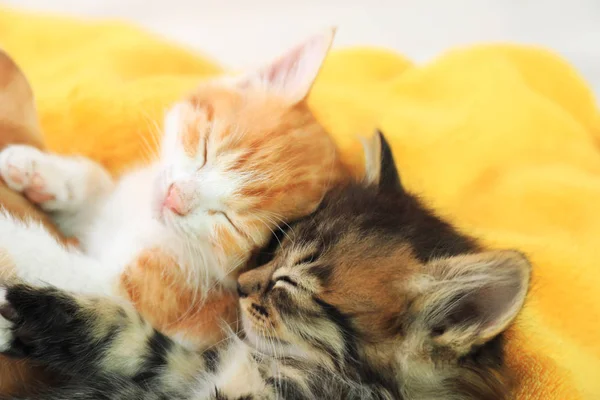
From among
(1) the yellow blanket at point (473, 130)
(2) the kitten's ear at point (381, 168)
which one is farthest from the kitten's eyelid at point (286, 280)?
(1) the yellow blanket at point (473, 130)

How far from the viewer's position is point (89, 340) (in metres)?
0.88

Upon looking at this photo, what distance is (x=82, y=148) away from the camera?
146 cm

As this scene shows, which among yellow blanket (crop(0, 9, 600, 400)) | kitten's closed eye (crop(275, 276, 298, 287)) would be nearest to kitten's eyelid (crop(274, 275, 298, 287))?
kitten's closed eye (crop(275, 276, 298, 287))

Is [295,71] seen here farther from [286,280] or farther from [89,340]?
[89,340]

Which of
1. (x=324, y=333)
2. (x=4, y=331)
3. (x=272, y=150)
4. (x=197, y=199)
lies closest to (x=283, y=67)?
(x=272, y=150)

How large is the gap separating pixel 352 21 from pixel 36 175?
2.03 m

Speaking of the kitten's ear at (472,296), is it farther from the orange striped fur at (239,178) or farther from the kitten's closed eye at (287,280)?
the orange striped fur at (239,178)

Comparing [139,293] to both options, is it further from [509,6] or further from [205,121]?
[509,6]

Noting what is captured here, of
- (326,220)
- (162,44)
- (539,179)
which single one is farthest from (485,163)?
(162,44)

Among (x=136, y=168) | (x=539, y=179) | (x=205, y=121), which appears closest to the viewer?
(x=205, y=121)

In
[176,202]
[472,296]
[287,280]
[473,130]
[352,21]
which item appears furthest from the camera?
[352,21]

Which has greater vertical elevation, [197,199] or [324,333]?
[197,199]

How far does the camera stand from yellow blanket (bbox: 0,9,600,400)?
3.98 ft

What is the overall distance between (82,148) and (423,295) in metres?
1.00
